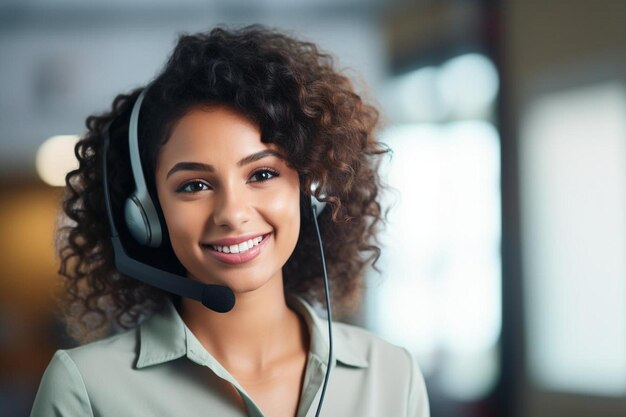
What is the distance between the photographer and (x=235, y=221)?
0.94m

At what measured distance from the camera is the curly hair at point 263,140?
1.01 metres

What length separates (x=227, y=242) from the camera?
3.13 feet

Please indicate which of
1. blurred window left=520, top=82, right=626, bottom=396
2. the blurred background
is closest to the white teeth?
the blurred background

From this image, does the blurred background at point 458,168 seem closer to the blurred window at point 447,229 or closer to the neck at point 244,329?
the blurred window at point 447,229

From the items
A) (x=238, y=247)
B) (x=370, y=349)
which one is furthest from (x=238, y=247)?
(x=370, y=349)

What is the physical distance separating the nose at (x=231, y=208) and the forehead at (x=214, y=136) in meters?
0.04

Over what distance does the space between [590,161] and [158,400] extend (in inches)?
85.4

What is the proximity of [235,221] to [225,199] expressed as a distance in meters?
0.03

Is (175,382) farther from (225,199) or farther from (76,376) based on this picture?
(225,199)

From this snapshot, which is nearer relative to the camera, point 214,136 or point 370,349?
point 214,136

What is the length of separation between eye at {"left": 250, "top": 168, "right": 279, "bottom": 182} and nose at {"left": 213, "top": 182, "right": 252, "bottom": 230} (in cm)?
4

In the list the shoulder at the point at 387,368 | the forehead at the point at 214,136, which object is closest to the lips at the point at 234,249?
the forehead at the point at 214,136

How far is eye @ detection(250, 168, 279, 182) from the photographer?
99cm

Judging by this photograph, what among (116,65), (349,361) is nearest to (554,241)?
(116,65)
